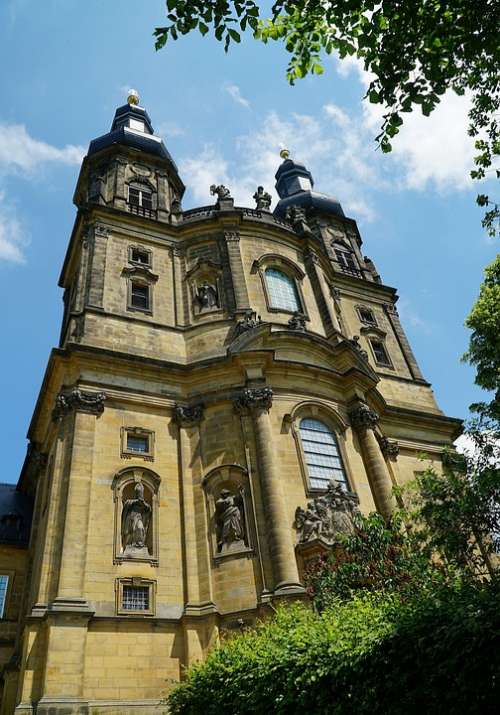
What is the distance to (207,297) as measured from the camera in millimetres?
Answer: 25031

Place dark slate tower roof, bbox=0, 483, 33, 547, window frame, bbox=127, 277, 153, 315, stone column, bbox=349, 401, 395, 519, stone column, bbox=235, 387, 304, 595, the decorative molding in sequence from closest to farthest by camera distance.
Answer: stone column, bbox=235, 387, 304, 595 → stone column, bbox=349, 401, 395, 519 → window frame, bbox=127, 277, 153, 315 → the decorative molding → dark slate tower roof, bbox=0, 483, 33, 547

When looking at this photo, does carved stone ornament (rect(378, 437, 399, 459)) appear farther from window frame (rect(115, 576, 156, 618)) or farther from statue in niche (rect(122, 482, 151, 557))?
window frame (rect(115, 576, 156, 618))

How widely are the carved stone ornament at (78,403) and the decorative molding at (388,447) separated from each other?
37.0 ft

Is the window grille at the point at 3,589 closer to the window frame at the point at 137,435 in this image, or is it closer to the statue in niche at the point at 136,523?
the statue in niche at the point at 136,523

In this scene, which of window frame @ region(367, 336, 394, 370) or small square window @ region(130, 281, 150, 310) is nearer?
small square window @ region(130, 281, 150, 310)

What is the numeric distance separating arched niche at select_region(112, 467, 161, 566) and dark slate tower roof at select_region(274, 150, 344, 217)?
24371 mm

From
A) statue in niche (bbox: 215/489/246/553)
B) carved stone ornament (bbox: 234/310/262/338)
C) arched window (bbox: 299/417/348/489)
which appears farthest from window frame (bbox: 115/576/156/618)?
carved stone ornament (bbox: 234/310/262/338)

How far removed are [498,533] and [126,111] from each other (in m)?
37.7

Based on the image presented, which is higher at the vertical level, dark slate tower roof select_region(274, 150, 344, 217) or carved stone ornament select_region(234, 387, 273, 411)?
dark slate tower roof select_region(274, 150, 344, 217)

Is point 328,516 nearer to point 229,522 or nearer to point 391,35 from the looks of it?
point 229,522

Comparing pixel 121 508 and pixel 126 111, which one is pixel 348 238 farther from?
pixel 121 508

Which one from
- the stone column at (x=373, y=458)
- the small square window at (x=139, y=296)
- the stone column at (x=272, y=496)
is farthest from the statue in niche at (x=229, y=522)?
the small square window at (x=139, y=296)

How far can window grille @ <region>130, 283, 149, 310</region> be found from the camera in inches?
954

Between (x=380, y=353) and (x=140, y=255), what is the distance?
13169 millimetres
